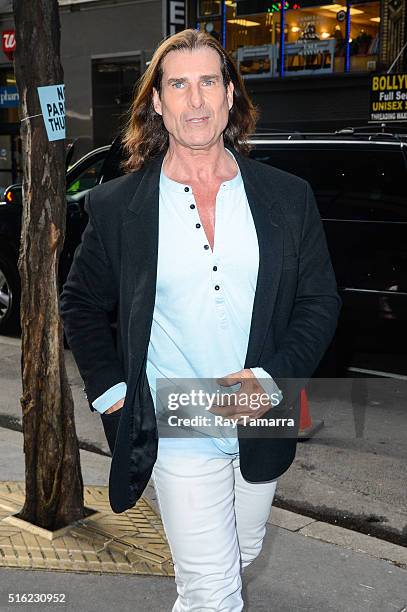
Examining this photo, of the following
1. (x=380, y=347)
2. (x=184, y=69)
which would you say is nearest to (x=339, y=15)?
(x=380, y=347)

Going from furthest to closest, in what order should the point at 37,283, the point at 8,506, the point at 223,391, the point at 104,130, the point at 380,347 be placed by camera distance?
1. the point at 104,130
2. the point at 380,347
3. the point at 8,506
4. the point at 37,283
5. the point at 223,391

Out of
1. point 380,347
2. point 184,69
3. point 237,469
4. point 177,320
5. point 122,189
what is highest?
point 184,69

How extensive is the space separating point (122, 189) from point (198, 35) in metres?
0.52

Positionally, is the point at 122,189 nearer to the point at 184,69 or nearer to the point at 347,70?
the point at 184,69

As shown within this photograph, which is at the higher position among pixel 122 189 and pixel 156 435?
pixel 122 189

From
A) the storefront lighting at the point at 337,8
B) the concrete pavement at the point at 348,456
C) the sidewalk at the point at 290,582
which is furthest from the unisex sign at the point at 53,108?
the storefront lighting at the point at 337,8

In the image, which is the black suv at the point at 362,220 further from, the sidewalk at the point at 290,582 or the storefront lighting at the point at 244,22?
the storefront lighting at the point at 244,22

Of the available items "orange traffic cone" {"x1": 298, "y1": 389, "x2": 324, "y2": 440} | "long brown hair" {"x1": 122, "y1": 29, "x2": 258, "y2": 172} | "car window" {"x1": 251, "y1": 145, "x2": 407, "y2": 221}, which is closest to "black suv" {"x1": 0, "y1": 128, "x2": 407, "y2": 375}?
"car window" {"x1": 251, "y1": 145, "x2": 407, "y2": 221}

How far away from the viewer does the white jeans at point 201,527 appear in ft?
8.13

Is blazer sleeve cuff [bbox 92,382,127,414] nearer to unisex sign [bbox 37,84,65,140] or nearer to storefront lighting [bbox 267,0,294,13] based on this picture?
unisex sign [bbox 37,84,65,140]

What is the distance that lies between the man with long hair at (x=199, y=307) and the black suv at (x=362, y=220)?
4038 mm

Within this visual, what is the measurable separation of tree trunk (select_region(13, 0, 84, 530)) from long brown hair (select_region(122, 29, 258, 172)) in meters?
1.10

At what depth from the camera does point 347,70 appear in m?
15.5

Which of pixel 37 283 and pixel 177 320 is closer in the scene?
pixel 177 320
